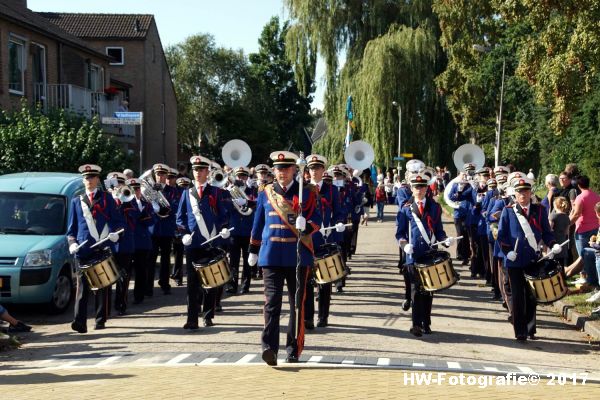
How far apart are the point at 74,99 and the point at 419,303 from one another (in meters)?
25.4

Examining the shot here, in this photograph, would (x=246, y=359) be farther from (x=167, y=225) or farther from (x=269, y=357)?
(x=167, y=225)

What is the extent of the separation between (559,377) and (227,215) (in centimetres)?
531

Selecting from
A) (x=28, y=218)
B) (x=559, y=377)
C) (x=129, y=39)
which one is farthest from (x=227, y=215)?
(x=129, y=39)

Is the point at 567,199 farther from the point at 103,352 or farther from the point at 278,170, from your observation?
the point at 103,352

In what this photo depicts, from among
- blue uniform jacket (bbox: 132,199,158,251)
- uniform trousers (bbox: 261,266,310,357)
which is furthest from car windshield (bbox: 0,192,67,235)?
uniform trousers (bbox: 261,266,310,357)

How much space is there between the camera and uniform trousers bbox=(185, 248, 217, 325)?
11562 millimetres

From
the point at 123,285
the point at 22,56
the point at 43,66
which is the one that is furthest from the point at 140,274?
the point at 43,66

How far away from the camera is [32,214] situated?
46.4ft

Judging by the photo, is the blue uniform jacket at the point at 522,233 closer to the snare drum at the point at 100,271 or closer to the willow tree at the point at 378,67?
the snare drum at the point at 100,271

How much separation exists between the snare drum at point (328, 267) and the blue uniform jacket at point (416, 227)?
97 centimetres

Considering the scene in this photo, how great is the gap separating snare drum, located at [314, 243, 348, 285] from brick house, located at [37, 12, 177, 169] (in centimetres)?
3842

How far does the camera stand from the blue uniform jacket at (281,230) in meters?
9.51

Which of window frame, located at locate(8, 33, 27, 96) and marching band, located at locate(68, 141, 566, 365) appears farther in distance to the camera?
window frame, located at locate(8, 33, 27, 96)

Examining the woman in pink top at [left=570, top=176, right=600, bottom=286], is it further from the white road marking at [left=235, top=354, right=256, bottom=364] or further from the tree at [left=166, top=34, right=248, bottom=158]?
the tree at [left=166, top=34, right=248, bottom=158]
